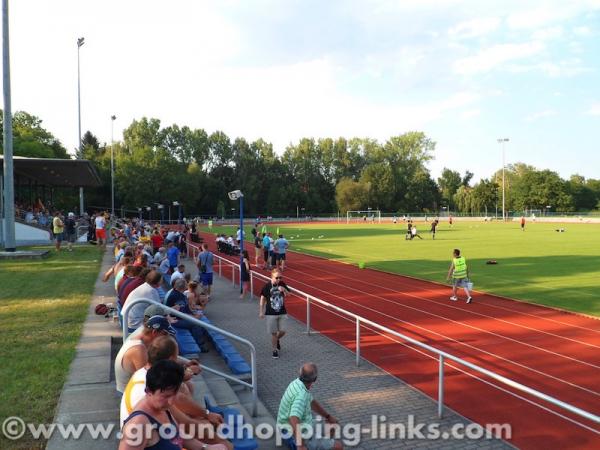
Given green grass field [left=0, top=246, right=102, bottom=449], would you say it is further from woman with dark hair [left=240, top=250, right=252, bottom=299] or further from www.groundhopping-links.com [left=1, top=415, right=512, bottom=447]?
woman with dark hair [left=240, top=250, right=252, bottom=299]

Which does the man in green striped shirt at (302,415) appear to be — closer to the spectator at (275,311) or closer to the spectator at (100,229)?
the spectator at (275,311)

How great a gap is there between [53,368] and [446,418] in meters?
5.94

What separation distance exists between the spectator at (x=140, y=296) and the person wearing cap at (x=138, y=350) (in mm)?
1787

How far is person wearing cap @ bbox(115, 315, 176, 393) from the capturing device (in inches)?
189

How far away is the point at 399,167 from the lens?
112 meters

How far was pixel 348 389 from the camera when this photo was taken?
7824 millimetres

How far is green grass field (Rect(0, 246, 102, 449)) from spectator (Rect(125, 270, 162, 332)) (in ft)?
4.20

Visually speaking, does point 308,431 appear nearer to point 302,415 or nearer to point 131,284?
point 302,415

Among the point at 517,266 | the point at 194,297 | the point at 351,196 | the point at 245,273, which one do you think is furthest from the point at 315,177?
the point at 194,297

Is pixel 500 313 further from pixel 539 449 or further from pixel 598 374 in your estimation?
pixel 539 449

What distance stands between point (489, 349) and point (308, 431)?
6169 millimetres

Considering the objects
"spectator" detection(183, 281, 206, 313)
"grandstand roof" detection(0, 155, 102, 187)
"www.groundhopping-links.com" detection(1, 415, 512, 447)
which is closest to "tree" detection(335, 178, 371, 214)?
"grandstand roof" detection(0, 155, 102, 187)

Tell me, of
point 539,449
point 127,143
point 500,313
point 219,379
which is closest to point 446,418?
point 539,449

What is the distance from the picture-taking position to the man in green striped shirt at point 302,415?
17.1 feet
